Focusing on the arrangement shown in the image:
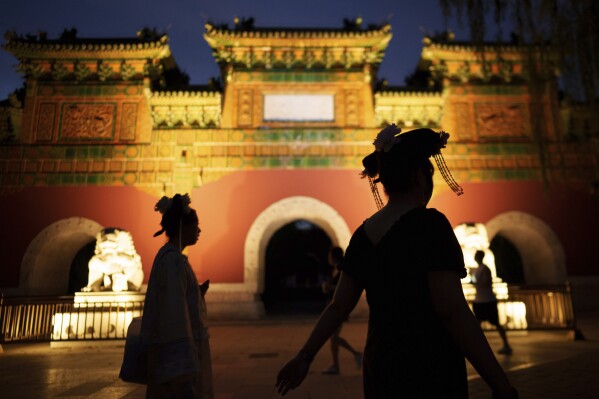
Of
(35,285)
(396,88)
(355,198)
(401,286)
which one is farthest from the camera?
(396,88)

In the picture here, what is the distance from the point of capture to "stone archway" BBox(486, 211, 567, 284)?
914cm

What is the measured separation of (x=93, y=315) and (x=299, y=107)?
22.2 ft

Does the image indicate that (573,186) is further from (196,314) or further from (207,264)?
(196,314)

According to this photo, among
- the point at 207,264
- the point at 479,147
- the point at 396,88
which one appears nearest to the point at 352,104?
the point at 396,88

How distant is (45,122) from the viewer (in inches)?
379

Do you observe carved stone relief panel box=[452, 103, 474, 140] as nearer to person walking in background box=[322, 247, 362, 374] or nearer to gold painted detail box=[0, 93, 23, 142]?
person walking in background box=[322, 247, 362, 374]

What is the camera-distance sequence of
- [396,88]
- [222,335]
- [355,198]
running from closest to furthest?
[222,335] < [355,198] < [396,88]

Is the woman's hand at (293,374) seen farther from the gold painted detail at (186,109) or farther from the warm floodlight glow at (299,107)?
the gold painted detail at (186,109)

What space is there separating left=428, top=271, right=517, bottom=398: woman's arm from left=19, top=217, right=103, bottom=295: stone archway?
9520 mm

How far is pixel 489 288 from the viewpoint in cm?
495

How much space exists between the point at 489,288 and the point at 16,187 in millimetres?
10617

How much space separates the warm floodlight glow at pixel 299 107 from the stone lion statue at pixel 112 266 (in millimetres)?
4886

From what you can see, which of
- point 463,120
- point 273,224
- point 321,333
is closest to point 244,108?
point 273,224

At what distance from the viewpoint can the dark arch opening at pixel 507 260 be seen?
1181 centimetres
